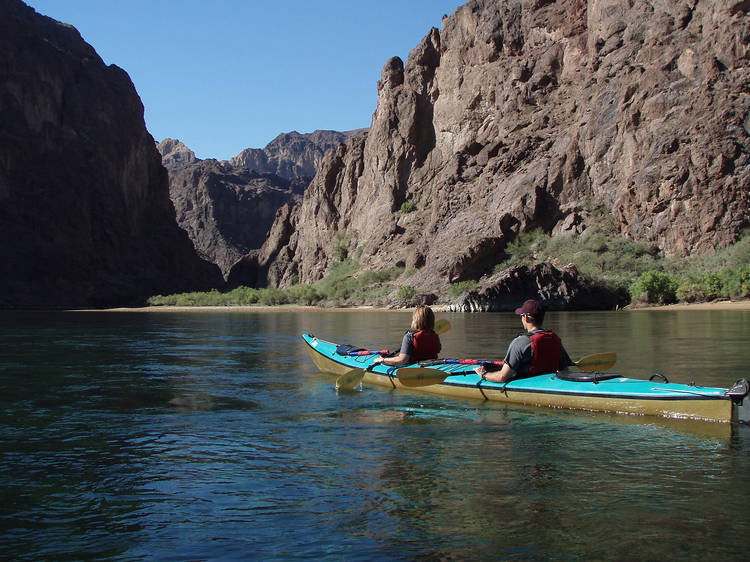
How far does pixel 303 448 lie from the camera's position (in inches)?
440

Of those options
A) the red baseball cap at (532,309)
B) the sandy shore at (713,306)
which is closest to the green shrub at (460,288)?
the sandy shore at (713,306)

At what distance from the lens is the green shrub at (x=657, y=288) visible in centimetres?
6706

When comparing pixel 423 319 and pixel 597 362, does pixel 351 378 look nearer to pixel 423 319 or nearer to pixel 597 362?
pixel 423 319

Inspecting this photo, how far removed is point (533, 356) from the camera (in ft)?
44.5

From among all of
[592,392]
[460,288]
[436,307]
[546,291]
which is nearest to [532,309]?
[592,392]

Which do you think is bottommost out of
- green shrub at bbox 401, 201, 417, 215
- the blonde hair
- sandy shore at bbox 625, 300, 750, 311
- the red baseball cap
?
the blonde hair

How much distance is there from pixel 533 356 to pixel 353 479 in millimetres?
5463

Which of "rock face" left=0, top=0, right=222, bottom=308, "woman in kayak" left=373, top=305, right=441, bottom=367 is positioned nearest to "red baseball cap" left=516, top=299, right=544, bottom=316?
"woman in kayak" left=373, top=305, right=441, bottom=367

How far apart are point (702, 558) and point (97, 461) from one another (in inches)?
311

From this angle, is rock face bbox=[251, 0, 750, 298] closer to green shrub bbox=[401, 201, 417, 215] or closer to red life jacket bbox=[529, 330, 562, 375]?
green shrub bbox=[401, 201, 417, 215]

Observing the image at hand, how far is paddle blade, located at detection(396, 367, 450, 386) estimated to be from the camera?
14545mm

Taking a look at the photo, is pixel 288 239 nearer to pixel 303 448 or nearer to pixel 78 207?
pixel 78 207

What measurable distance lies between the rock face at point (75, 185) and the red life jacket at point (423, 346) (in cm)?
10937

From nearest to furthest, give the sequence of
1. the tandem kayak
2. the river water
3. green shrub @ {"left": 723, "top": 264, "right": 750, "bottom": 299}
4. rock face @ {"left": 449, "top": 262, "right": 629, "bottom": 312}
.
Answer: the river water, the tandem kayak, green shrub @ {"left": 723, "top": 264, "right": 750, "bottom": 299}, rock face @ {"left": 449, "top": 262, "right": 629, "bottom": 312}
